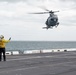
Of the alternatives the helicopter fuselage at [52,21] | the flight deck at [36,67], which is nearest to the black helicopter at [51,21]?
the helicopter fuselage at [52,21]

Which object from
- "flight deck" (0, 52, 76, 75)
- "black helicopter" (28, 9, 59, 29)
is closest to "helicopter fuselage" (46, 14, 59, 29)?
"black helicopter" (28, 9, 59, 29)

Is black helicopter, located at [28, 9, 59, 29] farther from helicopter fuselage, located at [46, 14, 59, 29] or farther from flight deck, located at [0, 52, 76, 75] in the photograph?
flight deck, located at [0, 52, 76, 75]

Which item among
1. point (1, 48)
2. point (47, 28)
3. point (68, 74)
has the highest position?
point (47, 28)

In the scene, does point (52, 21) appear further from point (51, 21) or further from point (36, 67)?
point (36, 67)

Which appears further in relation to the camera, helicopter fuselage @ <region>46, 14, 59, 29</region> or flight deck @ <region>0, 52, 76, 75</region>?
helicopter fuselage @ <region>46, 14, 59, 29</region>

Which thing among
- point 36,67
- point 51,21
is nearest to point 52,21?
point 51,21

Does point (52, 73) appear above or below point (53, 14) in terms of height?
below

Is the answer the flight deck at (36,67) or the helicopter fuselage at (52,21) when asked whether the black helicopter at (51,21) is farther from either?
the flight deck at (36,67)

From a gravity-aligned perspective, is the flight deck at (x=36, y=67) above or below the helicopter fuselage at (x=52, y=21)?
below

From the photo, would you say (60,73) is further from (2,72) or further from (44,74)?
(2,72)

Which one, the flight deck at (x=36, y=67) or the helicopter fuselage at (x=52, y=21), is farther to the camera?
the helicopter fuselage at (x=52, y=21)

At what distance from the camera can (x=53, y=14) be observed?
52719 mm

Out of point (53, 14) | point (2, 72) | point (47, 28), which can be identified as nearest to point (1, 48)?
point (2, 72)

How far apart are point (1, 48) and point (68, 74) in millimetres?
9426
